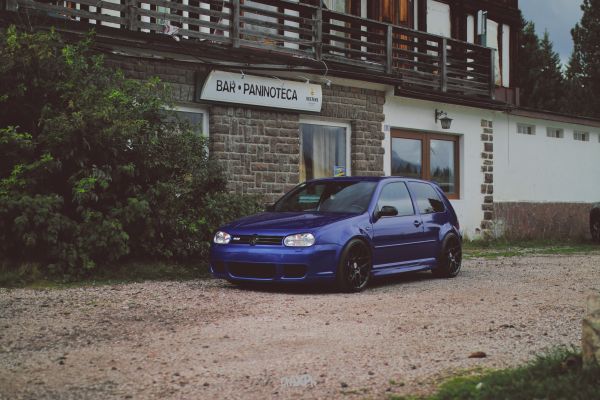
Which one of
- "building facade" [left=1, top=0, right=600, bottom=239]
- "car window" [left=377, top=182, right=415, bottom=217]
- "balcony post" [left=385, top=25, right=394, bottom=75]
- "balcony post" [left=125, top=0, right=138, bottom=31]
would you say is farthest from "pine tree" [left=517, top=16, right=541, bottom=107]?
"car window" [left=377, top=182, right=415, bottom=217]

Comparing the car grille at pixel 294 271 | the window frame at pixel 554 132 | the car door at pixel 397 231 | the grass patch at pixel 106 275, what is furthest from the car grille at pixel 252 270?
the window frame at pixel 554 132

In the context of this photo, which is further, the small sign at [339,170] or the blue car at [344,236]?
the small sign at [339,170]

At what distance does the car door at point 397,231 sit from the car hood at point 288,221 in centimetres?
59

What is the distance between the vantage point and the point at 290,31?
17.0 metres

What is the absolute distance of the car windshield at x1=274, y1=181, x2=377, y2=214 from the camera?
10.8 meters

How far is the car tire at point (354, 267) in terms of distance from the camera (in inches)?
388

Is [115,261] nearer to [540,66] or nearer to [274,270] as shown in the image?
[274,270]

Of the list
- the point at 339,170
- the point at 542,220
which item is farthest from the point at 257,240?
the point at 542,220

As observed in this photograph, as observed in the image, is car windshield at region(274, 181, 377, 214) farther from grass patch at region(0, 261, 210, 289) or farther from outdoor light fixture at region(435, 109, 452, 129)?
outdoor light fixture at region(435, 109, 452, 129)

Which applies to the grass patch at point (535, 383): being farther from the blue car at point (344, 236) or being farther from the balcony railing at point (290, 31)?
the balcony railing at point (290, 31)

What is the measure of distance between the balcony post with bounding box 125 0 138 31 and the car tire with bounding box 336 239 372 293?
6.71m

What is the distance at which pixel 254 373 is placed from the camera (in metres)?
5.56

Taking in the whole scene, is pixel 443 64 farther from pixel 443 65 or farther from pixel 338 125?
pixel 338 125

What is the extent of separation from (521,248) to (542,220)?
432cm
